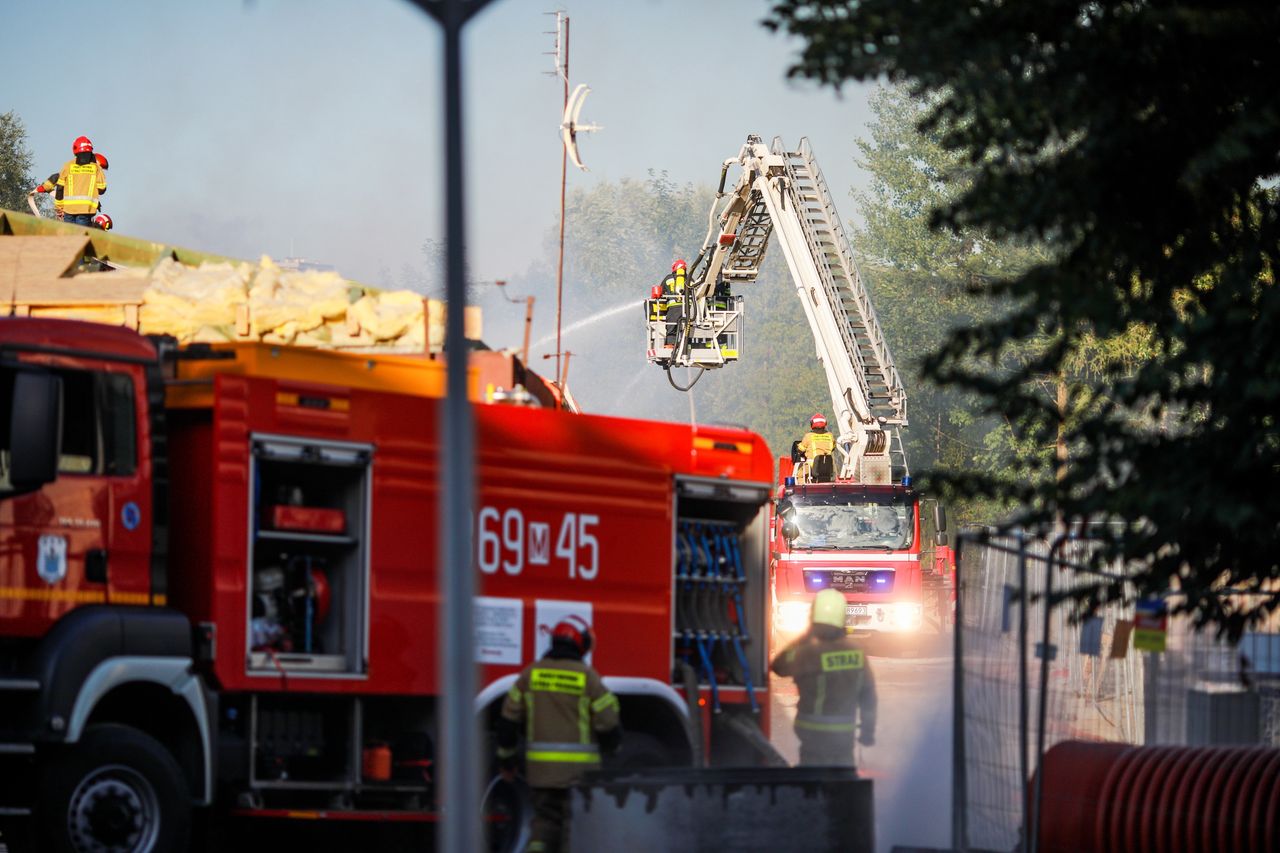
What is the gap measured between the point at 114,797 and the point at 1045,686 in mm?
4525

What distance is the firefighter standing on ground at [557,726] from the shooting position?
1006 cm

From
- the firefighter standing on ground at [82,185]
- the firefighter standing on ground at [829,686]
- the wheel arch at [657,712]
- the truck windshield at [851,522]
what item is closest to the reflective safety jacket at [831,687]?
the firefighter standing on ground at [829,686]

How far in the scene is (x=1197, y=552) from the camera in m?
8.00

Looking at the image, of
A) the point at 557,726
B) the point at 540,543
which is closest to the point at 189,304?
the point at 540,543

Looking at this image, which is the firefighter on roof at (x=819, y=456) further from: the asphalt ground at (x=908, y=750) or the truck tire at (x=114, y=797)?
the truck tire at (x=114, y=797)

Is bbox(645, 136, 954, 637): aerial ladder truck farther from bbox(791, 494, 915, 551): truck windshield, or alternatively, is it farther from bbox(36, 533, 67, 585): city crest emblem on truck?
bbox(36, 533, 67, 585): city crest emblem on truck

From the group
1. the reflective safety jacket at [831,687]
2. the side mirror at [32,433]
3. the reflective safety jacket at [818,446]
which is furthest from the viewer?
the reflective safety jacket at [818,446]

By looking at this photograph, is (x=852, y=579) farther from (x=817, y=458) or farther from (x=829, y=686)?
(x=829, y=686)

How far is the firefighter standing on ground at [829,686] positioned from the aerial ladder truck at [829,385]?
39.6 ft

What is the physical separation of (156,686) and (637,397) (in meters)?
101

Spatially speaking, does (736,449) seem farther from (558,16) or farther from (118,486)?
(558,16)

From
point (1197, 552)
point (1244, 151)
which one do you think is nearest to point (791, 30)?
point (1244, 151)

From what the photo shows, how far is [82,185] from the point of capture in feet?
61.9

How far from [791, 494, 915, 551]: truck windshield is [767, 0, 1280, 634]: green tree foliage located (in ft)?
60.3
